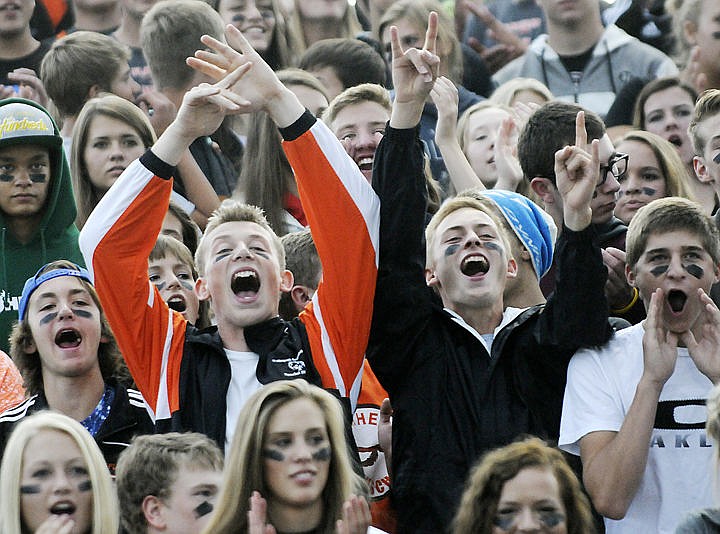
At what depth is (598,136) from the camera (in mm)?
6359

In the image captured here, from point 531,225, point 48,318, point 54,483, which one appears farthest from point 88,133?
point 54,483

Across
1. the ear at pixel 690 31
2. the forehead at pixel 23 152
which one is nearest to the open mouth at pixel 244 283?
the forehead at pixel 23 152

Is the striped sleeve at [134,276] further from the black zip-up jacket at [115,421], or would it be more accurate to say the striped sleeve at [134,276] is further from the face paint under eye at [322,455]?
the face paint under eye at [322,455]

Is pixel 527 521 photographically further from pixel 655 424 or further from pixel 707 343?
pixel 707 343

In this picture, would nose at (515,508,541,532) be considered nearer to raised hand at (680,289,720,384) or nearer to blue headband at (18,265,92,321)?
raised hand at (680,289,720,384)

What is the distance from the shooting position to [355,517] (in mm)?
4609

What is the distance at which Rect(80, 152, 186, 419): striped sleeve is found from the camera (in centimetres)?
561

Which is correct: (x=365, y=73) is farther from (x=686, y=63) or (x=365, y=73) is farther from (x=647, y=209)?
(x=647, y=209)

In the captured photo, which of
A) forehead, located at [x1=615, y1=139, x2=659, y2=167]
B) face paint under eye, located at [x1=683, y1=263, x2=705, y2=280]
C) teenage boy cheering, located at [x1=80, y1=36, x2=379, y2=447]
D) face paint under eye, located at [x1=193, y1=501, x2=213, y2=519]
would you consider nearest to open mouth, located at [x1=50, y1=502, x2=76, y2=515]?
face paint under eye, located at [x1=193, y1=501, x2=213, y2=519]

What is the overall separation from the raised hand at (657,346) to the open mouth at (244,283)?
1.40 meters

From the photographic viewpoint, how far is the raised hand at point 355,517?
15.1 ft

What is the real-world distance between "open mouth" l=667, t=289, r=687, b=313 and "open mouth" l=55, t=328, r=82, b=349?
222cm

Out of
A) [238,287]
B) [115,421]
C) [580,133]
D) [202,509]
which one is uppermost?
[580,133]

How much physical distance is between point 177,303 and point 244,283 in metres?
0.87
